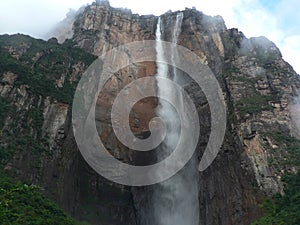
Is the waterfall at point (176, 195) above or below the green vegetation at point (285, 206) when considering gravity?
above

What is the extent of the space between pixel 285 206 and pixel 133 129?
1521 centimetres

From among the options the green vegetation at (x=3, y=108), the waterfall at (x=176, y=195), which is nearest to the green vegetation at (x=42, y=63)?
the green vegetation at (x=3, y=108)

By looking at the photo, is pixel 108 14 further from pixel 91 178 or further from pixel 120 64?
pixel 91 178

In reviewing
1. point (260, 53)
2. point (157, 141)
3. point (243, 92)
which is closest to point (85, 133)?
point (157, 141)

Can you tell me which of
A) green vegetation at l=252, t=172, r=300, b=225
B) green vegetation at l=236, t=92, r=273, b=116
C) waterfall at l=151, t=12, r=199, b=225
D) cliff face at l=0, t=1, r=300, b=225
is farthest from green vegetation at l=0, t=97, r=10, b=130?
green vegetation at l=252, t=172, r=300, b=225

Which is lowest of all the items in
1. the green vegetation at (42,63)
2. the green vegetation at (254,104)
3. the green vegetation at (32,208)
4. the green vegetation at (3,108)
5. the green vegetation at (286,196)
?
the green vegetation at (32,208)

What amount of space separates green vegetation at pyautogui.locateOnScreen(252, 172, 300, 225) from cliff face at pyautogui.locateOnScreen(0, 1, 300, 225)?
667 millimetres

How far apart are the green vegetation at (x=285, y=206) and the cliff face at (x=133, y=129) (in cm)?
67

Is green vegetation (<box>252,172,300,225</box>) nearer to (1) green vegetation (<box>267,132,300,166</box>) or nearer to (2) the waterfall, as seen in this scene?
(1) green vegetation (<box>267,132,300,166</box>)

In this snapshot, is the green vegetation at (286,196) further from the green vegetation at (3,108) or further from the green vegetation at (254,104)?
the green vegetation at (3,108)

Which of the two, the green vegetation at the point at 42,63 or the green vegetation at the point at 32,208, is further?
the green vegetation at the point at 42,63

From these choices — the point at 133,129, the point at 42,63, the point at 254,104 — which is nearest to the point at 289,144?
the point at 254,104

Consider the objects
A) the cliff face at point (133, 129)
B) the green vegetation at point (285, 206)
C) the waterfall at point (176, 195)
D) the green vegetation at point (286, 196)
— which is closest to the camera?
the green vegetation at point (285, 206)

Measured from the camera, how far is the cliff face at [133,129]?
2583cm
